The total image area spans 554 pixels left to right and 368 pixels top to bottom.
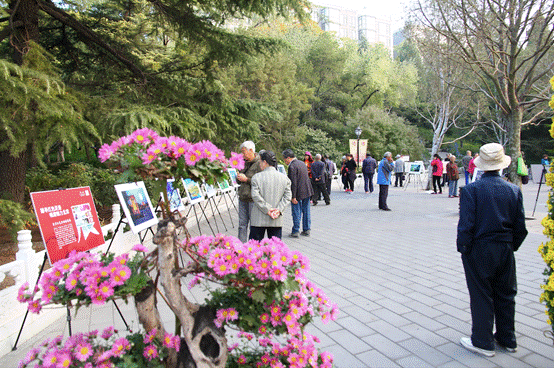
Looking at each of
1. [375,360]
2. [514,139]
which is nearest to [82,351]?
[375,360]

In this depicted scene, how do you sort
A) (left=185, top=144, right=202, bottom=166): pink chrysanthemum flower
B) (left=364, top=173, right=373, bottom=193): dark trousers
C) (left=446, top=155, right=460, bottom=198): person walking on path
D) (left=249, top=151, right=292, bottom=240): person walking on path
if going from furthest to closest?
(left=364, top=173, right=373, bottom=193): dark trousers
(left=446, top=155, right=460, bottom=198): person walking on path
(left=249, top=151, right=292, bottom=240): person walking on path
(left=185, top=144, right=202, bottom=166): pink chrysanthemum flower

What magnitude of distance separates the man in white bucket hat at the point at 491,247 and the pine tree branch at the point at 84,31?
733 cm

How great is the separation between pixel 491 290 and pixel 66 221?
3.96 metres

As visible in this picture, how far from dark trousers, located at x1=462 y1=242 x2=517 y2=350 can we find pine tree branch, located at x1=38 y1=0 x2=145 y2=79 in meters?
7.56

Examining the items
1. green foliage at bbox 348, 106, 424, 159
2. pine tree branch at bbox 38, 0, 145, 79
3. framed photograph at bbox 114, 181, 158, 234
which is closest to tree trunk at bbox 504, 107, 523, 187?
framed photograph at bbox 114, 181, 158, 234

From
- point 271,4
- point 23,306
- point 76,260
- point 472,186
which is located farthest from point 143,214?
point 271,4

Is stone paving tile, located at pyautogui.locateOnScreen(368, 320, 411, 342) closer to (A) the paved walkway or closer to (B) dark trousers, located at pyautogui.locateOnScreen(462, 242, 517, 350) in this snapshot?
(A) the paved walkway

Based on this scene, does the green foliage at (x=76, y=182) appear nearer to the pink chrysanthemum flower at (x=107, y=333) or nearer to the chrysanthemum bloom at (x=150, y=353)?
the pink chrysanthemum flower at (x=107, y=333)

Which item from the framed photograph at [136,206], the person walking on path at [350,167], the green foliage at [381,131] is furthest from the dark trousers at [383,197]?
the green foliage at [381,131]

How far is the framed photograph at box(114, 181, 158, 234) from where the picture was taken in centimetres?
453

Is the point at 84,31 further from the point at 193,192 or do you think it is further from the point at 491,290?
the point at 491,290

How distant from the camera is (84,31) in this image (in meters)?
7.70

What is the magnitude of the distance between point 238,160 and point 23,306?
10.1ft

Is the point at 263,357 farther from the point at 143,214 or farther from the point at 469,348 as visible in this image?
the point at 143,214
